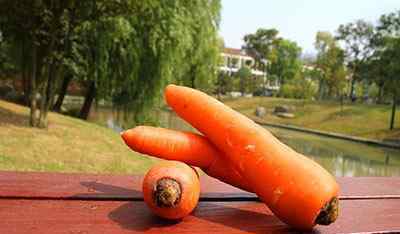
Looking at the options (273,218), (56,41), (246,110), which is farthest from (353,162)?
(246,110)

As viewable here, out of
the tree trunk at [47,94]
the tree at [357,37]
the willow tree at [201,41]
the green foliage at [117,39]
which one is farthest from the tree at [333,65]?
the tree trunk at [47,94]

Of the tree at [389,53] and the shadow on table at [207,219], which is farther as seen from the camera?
the tree at [389,53]

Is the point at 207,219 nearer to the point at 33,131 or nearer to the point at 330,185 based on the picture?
the point at 330,185

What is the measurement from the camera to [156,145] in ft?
4.86

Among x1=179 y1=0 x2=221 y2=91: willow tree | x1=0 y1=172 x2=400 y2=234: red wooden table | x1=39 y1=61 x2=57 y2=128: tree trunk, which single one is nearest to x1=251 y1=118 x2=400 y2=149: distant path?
x1=179 y1=0 x2=221 y2=91: willow tree

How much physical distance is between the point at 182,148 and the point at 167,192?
23cm

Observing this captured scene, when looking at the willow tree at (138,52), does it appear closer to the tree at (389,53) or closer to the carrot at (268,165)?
the carrot at (268,165)

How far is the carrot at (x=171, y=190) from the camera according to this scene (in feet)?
4.20

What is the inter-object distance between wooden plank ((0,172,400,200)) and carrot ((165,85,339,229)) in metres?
0.34

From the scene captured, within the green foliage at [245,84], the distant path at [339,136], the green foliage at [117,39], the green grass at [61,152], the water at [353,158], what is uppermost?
the green foliage at [117,39]

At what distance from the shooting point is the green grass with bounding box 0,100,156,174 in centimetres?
647

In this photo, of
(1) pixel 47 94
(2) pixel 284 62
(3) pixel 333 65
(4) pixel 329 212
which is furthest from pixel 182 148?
(2) pixel 284 62

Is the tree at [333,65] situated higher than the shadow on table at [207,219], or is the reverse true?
the tree at [333,65]

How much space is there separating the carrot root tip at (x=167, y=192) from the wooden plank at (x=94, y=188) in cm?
34
